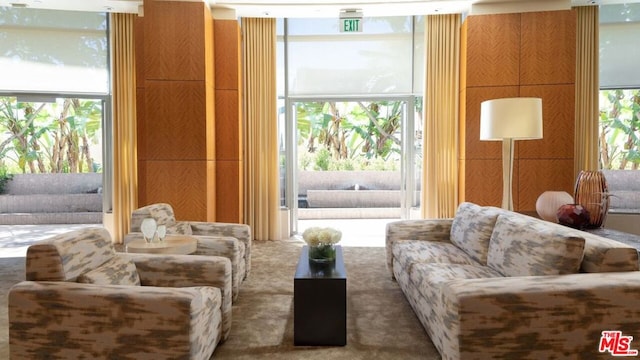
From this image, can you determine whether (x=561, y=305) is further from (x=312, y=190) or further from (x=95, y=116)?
(x=95, y=116)

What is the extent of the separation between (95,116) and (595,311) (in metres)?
10.6

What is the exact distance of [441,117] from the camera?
6.14 meters

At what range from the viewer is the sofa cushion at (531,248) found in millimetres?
2240

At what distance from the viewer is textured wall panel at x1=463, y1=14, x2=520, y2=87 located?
17.6 feet

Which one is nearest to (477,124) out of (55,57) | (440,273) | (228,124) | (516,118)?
(516,118)

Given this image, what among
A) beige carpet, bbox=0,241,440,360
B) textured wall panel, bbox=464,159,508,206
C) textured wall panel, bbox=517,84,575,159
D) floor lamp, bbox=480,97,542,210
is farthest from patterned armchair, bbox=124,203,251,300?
textured wall panel, bbox=517,84,575,159

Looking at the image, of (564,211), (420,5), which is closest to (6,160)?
(420,5)

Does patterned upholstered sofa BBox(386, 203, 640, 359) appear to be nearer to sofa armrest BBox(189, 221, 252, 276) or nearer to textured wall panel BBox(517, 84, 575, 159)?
sofa armrest BBox(189, 221, 252, 276)

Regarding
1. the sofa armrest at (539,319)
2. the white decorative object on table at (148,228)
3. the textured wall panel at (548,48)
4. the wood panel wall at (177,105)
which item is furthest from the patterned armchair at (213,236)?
the textured wall panel at (548,48)

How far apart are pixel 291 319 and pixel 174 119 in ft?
10.4

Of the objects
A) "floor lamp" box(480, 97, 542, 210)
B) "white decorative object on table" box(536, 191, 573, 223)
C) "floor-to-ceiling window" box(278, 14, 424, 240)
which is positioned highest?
"floor-to-ceiling window" box(278, 14, 424, 240)

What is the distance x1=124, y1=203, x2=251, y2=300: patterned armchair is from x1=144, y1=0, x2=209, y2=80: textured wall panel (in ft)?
6.74

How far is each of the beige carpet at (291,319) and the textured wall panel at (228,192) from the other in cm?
114

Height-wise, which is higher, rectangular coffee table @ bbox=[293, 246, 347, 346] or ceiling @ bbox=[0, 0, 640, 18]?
ceiling @ bbox=[0, 0, 640, 18]
